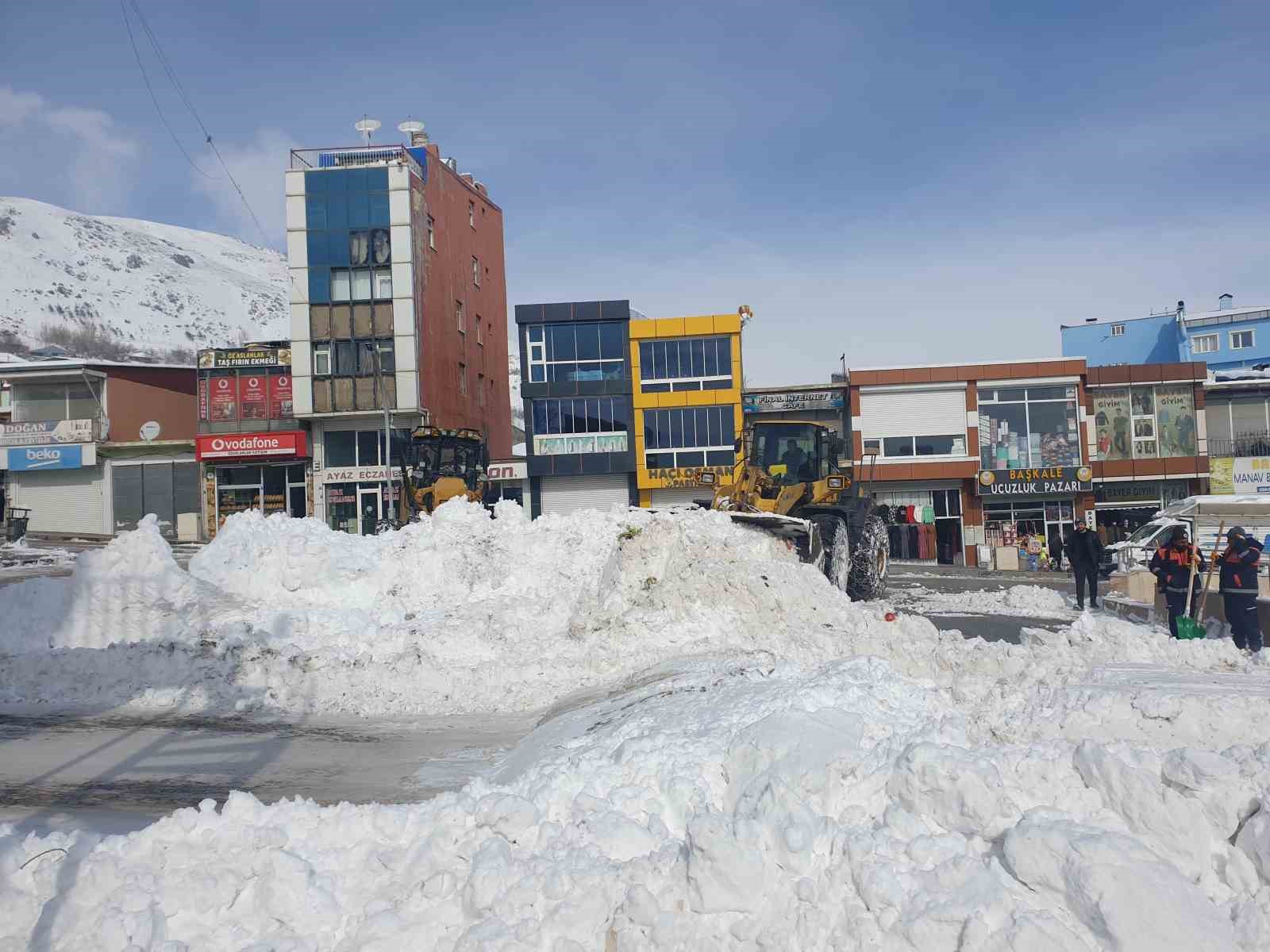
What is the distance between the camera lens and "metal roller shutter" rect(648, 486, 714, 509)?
3738 cm

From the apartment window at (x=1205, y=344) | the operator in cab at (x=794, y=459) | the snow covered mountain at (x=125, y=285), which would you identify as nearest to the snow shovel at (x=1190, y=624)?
the operator in cab at (x=794, y=459)

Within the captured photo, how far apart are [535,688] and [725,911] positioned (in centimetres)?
585

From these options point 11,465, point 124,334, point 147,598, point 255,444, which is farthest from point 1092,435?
point 124,334

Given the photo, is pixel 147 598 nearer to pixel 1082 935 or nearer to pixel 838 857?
pixel 838 857

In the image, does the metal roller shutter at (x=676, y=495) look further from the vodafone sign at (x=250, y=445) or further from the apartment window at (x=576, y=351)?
the vodafone sign at (x=250, y=445)

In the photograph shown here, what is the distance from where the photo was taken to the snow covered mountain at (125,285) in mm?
132500

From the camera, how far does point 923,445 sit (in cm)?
3544

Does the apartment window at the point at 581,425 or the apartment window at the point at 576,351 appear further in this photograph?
the apartment window at the point at 576,351

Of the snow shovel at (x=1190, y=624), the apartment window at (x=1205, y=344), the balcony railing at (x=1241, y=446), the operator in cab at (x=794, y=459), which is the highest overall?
the apartment window at (x=1205, y=344)

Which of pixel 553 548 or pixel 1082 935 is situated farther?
pixel 553 548

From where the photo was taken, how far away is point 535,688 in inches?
389

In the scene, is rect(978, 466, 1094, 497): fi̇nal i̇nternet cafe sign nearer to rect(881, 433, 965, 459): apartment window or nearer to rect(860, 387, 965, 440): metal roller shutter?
rect(881, 433, 965, 459): apartment window

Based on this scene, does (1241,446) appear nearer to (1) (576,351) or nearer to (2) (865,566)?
(1) (576,351)

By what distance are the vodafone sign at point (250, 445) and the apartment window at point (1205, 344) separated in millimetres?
44232
